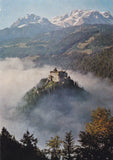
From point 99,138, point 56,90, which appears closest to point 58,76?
point 56,90

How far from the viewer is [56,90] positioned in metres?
165

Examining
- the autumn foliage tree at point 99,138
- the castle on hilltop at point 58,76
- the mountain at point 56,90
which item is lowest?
the autumn foliage tree at point 99,138

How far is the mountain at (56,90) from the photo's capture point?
163125 mm

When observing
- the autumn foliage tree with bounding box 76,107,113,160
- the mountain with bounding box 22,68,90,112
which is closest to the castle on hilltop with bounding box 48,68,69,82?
the mountain with bounding box 22,68,90,112

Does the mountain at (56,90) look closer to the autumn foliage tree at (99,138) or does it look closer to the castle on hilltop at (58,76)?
the castle on hilltop at (58,76)

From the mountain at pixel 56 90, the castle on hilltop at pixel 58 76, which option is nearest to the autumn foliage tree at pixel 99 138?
the castle on hilltop at pixel 58 76

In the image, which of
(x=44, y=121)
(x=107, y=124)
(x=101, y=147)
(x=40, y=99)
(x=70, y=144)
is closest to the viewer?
(x=107, y=124)

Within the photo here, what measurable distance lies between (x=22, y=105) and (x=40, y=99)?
108 feet

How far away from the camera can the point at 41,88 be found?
6944 inches

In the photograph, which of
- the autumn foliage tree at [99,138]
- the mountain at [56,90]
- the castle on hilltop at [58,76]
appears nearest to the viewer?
the autumn foliage tree at [99,138]

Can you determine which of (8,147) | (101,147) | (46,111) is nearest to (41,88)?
(46,111)

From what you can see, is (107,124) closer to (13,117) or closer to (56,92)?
(56,92)

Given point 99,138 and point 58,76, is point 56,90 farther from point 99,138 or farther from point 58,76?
point 99,138

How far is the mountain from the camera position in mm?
163125
